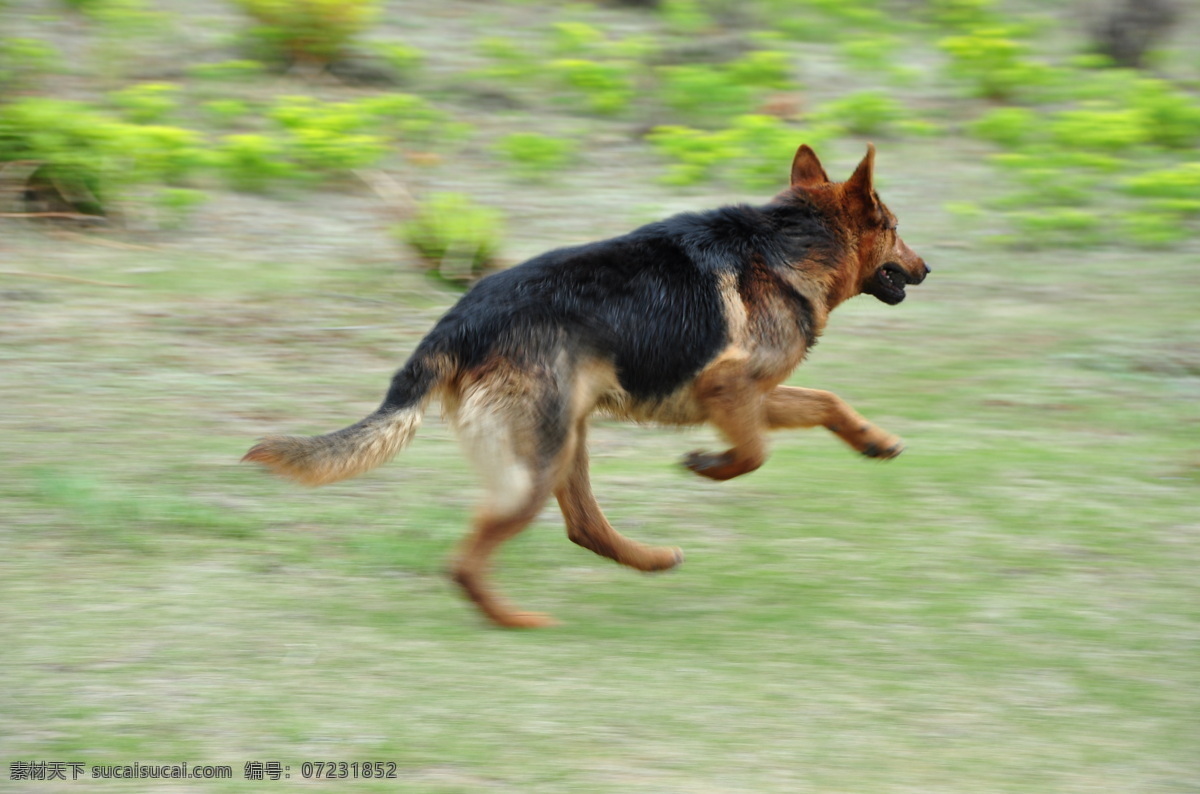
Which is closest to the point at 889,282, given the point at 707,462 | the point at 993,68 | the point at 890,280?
the point at 890,280

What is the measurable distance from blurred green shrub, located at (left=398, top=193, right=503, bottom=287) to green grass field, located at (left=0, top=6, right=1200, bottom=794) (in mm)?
177

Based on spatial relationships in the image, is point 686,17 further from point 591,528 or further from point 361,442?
point 361,442

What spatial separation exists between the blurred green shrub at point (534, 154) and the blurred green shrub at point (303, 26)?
2.42m

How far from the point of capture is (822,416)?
6.36m

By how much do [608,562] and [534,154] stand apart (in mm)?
7384

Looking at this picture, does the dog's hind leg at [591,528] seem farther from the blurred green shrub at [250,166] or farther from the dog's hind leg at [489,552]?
the blurred green shrub at [250,166]

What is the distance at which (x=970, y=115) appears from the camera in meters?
14.5

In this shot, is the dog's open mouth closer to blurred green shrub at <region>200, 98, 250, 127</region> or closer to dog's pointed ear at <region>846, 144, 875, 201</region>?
dog's pointed ear at <region>846, 144, 875, 201</region>

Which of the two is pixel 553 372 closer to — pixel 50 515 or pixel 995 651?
pixel 995 651

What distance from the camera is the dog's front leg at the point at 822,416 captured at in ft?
20.7

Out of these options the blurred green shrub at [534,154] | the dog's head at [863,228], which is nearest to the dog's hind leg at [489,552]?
the dog's head at [863,228]

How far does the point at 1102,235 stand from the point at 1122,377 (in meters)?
→ 3.20

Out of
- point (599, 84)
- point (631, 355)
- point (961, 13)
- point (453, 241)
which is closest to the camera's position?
point (631, 355)

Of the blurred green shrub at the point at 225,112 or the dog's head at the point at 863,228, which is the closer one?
the dog's head at the point at 863,228
